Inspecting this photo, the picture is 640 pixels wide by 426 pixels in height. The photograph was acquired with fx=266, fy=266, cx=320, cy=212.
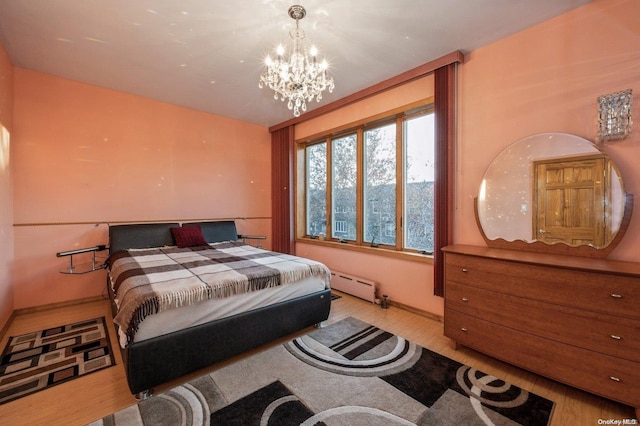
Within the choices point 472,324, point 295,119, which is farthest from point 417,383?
point 295,119

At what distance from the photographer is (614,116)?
1.90m

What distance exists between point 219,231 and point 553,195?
4071mm

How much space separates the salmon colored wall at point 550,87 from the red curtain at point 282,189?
2756mm

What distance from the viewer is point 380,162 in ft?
12.0

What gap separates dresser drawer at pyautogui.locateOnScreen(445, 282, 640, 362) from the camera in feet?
5.06

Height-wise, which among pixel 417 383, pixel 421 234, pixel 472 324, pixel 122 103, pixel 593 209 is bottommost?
pixel 417 383

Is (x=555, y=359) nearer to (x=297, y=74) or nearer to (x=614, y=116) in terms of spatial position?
(x=614, y=116)

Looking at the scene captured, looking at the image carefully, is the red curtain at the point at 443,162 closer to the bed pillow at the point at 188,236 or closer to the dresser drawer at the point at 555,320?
the dresser drawer at the point at 555,320

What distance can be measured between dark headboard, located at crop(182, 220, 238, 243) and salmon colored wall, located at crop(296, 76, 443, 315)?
4.84ft

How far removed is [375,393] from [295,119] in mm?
4014

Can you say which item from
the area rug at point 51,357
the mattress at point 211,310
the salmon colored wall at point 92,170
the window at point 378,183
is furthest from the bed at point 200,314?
the window at point 378,183

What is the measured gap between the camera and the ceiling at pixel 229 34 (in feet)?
6.70

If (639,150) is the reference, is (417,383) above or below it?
below

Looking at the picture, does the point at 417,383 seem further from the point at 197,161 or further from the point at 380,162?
the point at 197,161
